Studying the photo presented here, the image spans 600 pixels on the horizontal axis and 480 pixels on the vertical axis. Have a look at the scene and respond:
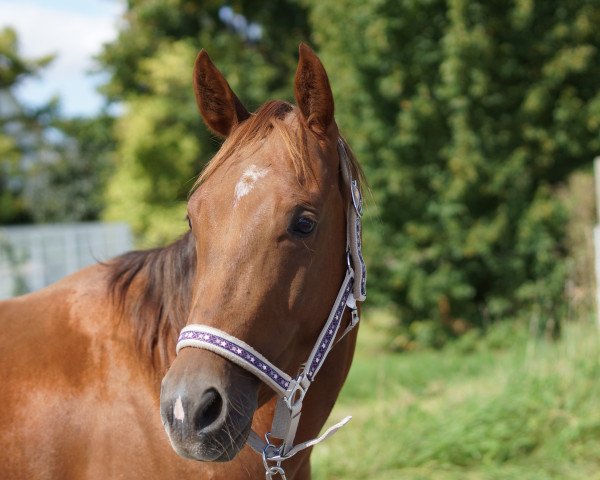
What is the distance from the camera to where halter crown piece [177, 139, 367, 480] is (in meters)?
1.72

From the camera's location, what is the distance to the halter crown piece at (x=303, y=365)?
5.64ft

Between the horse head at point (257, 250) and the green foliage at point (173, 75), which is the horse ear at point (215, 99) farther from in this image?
the green foliage at point (173, 75)

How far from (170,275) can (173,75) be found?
1162 cm

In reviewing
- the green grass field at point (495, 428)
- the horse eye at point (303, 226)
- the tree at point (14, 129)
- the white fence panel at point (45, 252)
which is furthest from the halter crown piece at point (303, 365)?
the tree at point (14, 129)

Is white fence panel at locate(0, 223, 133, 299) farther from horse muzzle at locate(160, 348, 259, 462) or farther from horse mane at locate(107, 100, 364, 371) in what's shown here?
horse muzzle at locate(160, 348, 259, 462)

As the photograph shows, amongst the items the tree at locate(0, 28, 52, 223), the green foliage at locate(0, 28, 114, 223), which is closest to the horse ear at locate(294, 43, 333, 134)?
the green foliage at locate(0, 28, 114, 223)

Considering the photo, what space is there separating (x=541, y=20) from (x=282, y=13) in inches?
251

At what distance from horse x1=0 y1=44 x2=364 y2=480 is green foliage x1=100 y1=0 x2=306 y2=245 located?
34.3 ft

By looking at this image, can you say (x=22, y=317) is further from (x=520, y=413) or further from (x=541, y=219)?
(x=541, y=219)

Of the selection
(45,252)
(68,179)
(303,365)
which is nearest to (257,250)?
(303,365)

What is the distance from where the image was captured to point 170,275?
2.26 m

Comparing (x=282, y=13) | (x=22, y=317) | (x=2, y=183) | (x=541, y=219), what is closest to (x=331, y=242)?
(x=22, y=317)

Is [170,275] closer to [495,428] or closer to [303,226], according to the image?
[303,226]

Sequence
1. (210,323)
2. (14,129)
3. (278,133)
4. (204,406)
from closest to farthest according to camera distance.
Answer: (204,406), (210,323), (278,133), (14,129)
